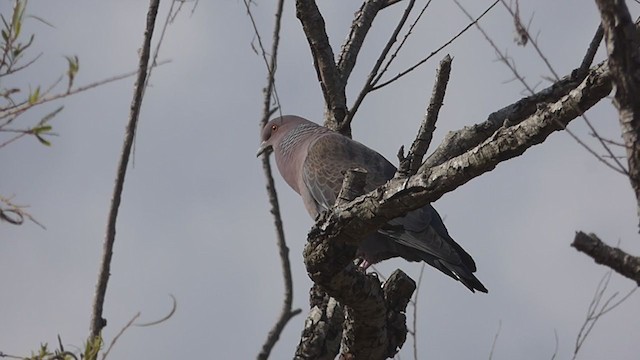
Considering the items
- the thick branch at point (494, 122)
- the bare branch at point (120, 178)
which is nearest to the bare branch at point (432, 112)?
the thick branch at point (494, 122)

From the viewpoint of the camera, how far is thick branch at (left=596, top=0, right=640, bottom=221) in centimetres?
212

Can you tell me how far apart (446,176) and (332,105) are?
2.31m

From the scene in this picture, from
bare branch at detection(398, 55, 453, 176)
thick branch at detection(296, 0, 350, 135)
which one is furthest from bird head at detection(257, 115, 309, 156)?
bare branch at detection(398, 55, 453, 176)

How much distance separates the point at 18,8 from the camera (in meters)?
3.03

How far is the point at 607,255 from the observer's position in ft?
Result: 7.30

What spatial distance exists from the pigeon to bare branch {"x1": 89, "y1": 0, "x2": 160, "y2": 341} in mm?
1326

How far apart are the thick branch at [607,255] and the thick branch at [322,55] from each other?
300 cm

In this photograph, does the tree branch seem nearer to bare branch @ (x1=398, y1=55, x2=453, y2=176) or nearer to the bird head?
bare branch @ (x1=398, y1=55, x2=453, y2=176)

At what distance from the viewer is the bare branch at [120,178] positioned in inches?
163

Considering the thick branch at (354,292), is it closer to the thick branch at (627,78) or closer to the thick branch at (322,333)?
the thick branch at (322,333)

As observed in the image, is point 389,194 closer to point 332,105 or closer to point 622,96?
point 622,96

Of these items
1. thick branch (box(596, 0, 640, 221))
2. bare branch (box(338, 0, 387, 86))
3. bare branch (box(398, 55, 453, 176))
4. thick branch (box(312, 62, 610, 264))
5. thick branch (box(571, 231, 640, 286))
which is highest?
bare branch (box(338, 0, 387, 86))

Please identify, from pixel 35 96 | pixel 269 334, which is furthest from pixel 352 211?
pixel 269 334

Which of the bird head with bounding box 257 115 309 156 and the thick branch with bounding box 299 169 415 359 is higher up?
the bird head with bounding box 257 115 309 156
